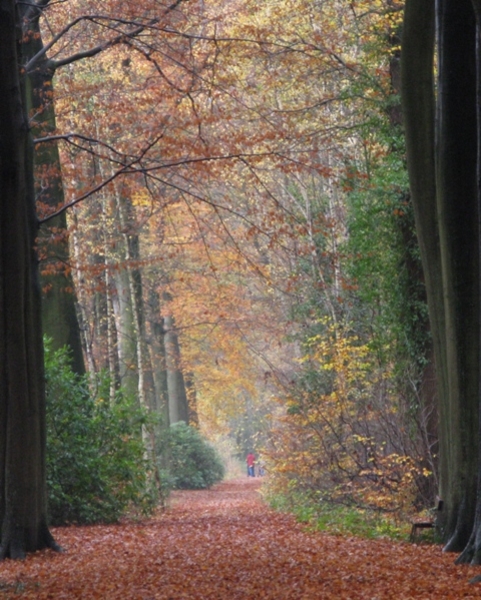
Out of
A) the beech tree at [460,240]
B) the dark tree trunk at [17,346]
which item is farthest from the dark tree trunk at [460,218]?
the dark tree trunk at [17,346]

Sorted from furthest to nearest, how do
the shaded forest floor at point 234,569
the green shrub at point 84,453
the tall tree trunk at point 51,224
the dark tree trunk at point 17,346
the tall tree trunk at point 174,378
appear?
the tall tree trunk at point 174,378
the tall tree trunk at point 51,224
the green shrub at point 84,453
the dark tree trunk at point 17,346
the shaded forest floor at point 234,569

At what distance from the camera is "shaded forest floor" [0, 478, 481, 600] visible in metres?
6.54

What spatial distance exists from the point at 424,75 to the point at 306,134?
20.5 ft

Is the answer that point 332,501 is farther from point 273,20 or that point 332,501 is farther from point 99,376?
point 273,20

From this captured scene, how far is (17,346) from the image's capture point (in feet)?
29.3

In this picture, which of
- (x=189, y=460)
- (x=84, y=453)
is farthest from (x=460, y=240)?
(x=189, y=460)

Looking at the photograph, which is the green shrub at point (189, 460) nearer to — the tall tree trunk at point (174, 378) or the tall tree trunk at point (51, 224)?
the tall tree trunk at point (174, 378)

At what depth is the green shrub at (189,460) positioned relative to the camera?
99.2 feet

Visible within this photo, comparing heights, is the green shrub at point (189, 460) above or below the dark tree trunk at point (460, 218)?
below

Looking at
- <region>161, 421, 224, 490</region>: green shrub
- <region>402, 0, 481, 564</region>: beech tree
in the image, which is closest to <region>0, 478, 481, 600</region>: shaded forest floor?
<region>402, 0, 481, 564</region>: beech tree

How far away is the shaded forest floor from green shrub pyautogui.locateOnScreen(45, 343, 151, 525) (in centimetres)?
138

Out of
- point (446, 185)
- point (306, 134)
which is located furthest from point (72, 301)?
point (446, 185)

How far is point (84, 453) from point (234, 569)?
6.29m

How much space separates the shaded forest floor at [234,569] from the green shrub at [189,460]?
709 inches
